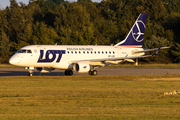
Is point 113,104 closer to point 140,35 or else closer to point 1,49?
point 140,35

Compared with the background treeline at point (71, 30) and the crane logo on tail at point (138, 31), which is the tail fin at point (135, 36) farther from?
the background treeline at point (71, 30)

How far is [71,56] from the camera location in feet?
116

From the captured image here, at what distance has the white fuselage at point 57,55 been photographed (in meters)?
32.3

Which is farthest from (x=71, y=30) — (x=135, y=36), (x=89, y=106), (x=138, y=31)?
(x=89, y=106)

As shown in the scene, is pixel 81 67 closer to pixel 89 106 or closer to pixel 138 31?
pixel 138 31

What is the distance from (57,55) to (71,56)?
6.61 ft

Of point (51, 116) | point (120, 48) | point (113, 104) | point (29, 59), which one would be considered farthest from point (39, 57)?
point (51, 116)

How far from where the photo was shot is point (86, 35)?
70.8 m

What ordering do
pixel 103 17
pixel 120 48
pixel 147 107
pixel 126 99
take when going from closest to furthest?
pixel 147 107, pixel 126 99, pixel 120 48, pixel 103 17

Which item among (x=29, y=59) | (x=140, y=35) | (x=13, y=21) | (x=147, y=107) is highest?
(x=13, y=21)

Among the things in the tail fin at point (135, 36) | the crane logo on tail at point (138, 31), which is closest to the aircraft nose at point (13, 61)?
the tail fin at point (135, 36)

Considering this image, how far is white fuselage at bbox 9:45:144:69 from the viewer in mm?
32312

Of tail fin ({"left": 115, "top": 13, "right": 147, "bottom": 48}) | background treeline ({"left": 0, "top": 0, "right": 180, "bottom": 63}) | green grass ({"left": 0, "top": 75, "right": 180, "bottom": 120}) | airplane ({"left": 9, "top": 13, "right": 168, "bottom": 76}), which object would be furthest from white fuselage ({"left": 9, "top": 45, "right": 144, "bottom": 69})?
background treeline ({"left": 0, "top": 0, "right": 180, "bottom": 63})

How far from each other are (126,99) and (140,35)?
2702cm
